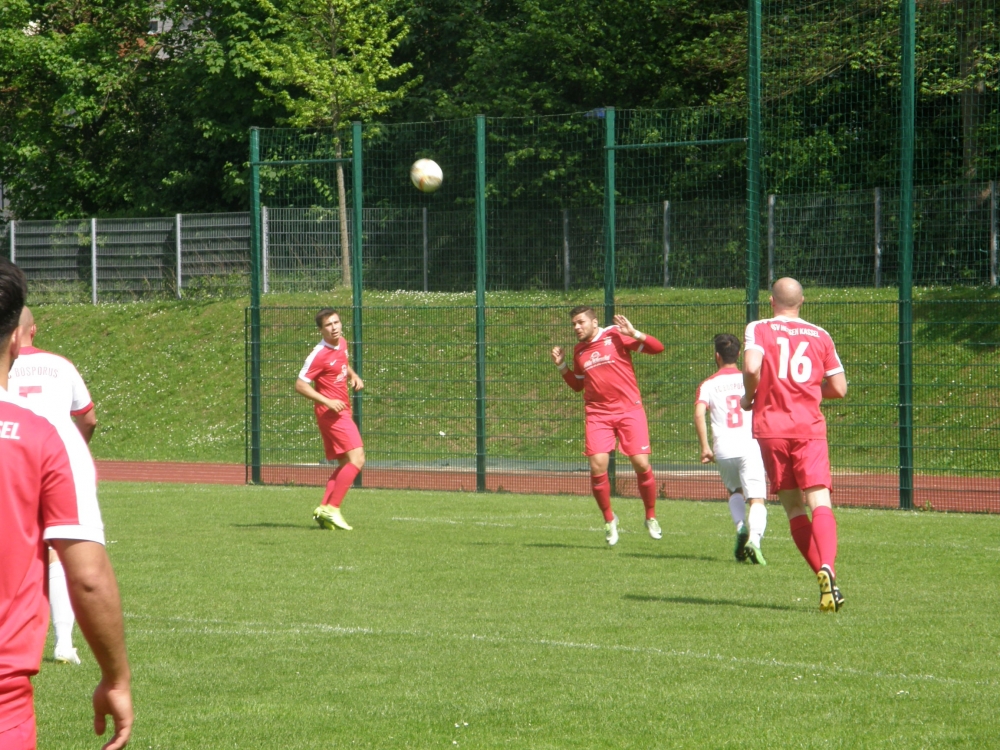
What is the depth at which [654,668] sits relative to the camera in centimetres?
659

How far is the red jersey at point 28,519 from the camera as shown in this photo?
9.04 ft

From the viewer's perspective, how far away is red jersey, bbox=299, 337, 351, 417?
43.3 feet

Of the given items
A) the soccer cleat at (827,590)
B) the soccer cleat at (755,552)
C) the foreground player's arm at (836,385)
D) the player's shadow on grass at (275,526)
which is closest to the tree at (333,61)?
the player's shadow on grass at (275,526)

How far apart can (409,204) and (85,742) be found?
14442mm

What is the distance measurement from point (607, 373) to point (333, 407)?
2.75 m

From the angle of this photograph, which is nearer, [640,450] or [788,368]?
[788,368]

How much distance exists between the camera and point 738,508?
10867 mm

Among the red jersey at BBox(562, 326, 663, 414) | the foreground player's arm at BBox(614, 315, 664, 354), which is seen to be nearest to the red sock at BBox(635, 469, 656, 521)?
the red jersey at BBox(562, 326, 663, 414)

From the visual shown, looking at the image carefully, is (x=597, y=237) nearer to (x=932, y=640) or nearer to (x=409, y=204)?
(x=409, y=204)

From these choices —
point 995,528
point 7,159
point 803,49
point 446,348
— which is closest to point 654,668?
point 995,528

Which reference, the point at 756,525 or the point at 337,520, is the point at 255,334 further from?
the point at 756,525

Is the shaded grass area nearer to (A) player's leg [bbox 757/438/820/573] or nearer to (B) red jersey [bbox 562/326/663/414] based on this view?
(B) red jersey [bbox 562/326/663/414]

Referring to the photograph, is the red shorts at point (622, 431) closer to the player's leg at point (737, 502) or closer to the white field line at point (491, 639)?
the player's leg at point (737, 502)

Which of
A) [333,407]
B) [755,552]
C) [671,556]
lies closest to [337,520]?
[333,407]
